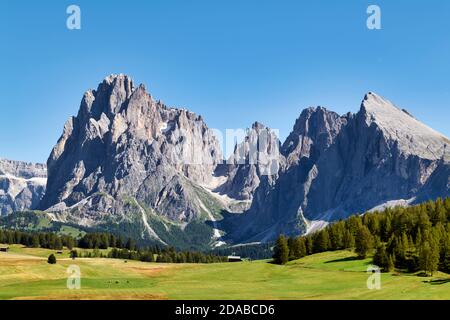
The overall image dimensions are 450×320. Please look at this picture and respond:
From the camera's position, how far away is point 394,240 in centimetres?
15050

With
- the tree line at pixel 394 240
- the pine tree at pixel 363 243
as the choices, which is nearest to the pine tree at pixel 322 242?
the tree line at pixel 394 240

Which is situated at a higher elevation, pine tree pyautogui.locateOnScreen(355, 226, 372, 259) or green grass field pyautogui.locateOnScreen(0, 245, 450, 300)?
pine tree pyautogui.locateOnScreen(355, 226, 372, 259)

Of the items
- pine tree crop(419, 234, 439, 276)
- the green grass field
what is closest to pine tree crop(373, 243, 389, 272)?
the green grass field

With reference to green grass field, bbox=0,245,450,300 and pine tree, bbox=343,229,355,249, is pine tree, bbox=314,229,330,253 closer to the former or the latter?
pine tree, bbox=343,229,355,249

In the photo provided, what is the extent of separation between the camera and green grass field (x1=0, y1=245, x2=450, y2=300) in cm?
9531

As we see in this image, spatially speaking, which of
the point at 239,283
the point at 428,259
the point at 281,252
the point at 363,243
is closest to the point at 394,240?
the point at 363,243

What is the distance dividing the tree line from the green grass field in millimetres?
5425

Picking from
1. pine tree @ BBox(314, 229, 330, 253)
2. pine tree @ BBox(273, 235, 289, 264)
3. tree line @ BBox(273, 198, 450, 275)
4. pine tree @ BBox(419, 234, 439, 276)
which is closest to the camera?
pine tree @ BBox(419, 234, 439, 276)

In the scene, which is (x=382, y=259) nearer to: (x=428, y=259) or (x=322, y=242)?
(x=428, y=259)

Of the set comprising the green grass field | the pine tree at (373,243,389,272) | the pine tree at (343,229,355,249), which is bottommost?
the green grass field

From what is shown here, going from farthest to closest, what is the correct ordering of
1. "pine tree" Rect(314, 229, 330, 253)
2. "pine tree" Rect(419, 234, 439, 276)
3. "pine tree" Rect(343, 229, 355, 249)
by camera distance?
1. "pine tree" Rect(314, 229, 330, 253)
2. "pine tree" Rect(343, 229, 355, 249)
3. "pine tree" Rect(419, 234, 439, 276)

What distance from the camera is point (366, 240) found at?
159125 mm
